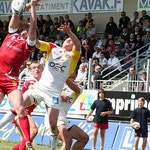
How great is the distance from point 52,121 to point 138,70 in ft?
37.4

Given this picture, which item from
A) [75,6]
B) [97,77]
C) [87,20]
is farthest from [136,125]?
[75,6]

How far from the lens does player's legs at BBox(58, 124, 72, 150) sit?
8.50 m

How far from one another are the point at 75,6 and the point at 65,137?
17.9 meters

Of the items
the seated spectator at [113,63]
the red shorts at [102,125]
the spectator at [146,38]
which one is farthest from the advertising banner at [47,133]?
the spectator at [146,38]

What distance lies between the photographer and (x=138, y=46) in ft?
64.9

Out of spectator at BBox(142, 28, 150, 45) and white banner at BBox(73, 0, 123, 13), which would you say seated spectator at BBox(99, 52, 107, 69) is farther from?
white banner at BBox(73, 0, 123, 13)

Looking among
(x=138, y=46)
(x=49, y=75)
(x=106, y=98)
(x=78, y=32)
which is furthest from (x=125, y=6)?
(x=49, y=75)

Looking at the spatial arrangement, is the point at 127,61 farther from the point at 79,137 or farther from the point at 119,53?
the point at 79,137

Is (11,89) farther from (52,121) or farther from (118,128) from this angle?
(118,128)

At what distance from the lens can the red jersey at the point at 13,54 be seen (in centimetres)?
777

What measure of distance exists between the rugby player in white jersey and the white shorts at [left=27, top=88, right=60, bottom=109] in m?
0.48

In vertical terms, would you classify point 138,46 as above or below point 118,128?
above

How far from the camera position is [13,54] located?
7.79 m

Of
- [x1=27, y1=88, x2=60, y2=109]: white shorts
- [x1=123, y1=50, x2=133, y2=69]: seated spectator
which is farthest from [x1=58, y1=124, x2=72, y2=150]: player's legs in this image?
[x1=123, y1=50, x2=133, y2=69]: seated spectator
